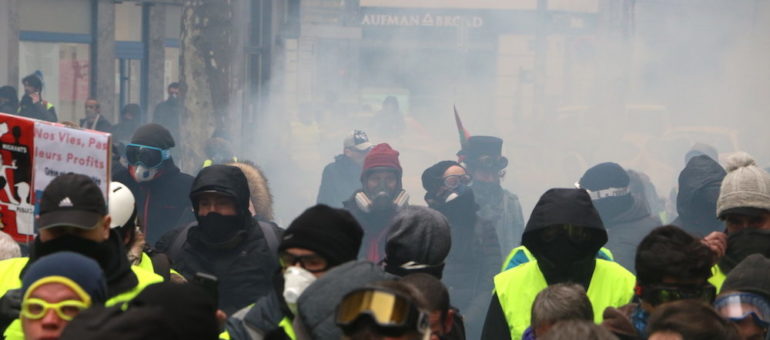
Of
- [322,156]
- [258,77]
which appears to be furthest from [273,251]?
[322,156]

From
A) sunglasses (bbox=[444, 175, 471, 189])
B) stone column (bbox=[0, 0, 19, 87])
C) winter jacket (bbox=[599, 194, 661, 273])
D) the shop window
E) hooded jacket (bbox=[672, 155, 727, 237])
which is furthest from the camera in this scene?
the shop window

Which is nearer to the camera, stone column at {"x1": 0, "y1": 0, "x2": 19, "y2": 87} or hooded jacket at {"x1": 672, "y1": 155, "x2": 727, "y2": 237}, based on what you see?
hooded jacket at {"x1": 672, "y1": 155, "x2": 727, "y2": 237}

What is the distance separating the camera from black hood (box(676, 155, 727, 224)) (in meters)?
6.72

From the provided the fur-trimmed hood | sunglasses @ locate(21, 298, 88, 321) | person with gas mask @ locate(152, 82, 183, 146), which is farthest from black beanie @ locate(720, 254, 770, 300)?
person with gas mask @ locate(152, 82, 183, 146)

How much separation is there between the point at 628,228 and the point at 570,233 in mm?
2886

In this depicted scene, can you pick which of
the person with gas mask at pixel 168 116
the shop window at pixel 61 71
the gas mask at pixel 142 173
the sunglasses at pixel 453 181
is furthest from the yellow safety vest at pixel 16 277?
the shop window at pixel 61 71

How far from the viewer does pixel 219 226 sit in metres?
5.02

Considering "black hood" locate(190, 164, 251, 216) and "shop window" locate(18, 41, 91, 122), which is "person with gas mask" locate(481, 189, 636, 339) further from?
"shop window" locate(18, 41, 91, 122)

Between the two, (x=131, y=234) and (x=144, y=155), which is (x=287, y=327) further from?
(x=144, y=155)

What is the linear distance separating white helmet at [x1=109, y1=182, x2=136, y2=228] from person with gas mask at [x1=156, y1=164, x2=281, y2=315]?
0.47 m

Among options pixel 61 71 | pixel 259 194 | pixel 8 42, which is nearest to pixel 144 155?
pixel 259 194

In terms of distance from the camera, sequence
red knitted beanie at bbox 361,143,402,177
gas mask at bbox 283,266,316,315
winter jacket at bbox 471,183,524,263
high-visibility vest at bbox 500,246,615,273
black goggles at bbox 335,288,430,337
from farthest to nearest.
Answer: winter jacket at bbox 471,183,524,263
red knitted beanie at bbox 361,143,402,177
high-visibility vest at bbox 500,246,615,273
gas mask at bbox 283,266,316,315
black goggles at bbox 335,288,430,337

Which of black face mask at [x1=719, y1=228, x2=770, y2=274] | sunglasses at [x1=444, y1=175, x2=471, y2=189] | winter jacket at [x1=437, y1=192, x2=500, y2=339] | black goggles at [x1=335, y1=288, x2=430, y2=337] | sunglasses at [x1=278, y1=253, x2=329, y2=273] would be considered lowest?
winter jacket at [x1=437, y1=192, x2=500, y2=339]

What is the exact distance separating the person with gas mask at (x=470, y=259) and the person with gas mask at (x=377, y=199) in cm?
34
